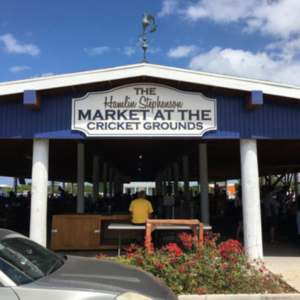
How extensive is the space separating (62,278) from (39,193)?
4.57m

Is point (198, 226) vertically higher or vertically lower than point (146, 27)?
lower

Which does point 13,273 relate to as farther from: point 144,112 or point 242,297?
point 144,112

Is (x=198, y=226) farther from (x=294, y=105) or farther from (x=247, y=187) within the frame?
(x=294, y=105)

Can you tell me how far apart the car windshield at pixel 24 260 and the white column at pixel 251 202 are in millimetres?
4705

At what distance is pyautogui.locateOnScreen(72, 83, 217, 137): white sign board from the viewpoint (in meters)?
7.59

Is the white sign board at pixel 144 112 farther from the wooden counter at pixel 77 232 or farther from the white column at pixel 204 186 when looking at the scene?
the white column at pixel 204 186

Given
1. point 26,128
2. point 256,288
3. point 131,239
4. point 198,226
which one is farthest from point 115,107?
point 256,288

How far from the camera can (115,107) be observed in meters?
7.69

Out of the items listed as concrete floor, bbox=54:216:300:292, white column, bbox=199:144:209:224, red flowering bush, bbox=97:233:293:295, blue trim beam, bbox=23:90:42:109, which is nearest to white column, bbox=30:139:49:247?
blue trim beam, bbox=23:90:42:109

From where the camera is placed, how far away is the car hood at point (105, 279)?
322cm

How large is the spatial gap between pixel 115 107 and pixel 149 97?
0.82m

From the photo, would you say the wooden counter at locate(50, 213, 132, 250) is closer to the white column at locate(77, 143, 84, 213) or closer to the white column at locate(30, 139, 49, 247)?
the white column at locate(30, 139, 49, 247)

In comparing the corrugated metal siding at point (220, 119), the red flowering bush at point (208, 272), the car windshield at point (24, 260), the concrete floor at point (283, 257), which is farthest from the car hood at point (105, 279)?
the corrugated metal siding at point (220, 119)

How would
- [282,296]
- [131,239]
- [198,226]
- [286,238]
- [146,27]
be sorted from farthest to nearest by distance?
[286,238] → [131,239] → [146,27] → [198,226] → [282,296]
